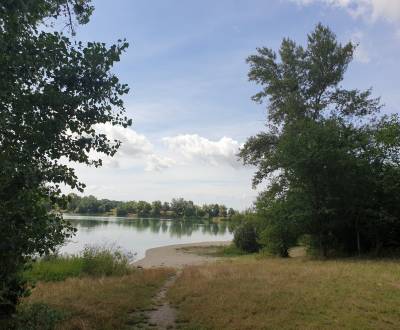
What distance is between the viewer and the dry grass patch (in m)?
8.72

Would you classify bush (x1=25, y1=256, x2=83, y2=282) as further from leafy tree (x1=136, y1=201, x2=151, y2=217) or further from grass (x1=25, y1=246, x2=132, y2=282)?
leafy tree (x1=136, y1=201, x2=151, y2=217)

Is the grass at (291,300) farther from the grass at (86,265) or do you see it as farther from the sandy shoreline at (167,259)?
the sandy shoreline at (167,259)

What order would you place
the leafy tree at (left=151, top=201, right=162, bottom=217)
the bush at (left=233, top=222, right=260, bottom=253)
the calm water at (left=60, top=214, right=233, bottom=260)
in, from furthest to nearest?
the leafy tree at (left=151, top=201, right=162, bottom=217) → the bush at (left=233, top=222, right=260, bottom=253) → the calm water at (left=60, top=214, right=233, bottom=260)

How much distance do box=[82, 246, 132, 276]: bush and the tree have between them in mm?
11237

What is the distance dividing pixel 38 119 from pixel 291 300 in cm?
771

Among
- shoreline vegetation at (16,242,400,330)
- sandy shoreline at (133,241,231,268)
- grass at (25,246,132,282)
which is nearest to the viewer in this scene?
shoreline vegetation at (16,242,400,330)

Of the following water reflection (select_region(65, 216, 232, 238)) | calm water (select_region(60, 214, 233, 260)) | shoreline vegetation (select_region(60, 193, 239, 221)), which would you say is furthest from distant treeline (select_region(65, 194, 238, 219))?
calm water (select_region(60, 214, 233, 260))

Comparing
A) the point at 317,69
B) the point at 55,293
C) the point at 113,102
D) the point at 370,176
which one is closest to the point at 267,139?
the point at 317,69

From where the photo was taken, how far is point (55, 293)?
1248 cm

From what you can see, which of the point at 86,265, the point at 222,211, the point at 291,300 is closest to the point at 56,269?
the point at 86,265

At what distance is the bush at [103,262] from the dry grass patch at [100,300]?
9.55 ft

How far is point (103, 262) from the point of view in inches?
731

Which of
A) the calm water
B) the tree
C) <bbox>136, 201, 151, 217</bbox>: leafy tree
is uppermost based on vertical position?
<bbox>136, 201, 151, 217</bbox>: leafy tree

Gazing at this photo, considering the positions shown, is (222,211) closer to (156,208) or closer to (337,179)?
(156,208)
